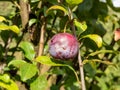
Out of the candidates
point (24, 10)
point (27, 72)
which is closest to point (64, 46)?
point (27, 72)

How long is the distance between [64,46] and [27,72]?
153 millimetres

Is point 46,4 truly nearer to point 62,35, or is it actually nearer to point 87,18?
point 87,18

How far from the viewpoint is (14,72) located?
123cm

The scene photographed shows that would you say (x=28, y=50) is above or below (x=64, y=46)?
below

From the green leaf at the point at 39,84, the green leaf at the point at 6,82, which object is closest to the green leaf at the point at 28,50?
the green leaf at the point at 39,84

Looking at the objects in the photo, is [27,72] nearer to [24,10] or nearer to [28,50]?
[28,50]

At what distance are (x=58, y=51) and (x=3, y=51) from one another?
1.55 feet

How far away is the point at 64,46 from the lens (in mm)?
808

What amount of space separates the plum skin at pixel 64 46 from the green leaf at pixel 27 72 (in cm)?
12

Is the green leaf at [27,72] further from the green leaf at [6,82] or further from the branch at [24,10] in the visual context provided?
the branch at [24,10]

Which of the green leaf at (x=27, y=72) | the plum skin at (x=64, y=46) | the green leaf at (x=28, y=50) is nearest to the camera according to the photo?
the plum skin at (x=64, y=46)

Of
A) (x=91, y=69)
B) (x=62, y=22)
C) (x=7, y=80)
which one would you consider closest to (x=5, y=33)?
(x=62, y=22)

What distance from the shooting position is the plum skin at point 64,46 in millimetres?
794

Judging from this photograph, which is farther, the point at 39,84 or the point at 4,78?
the point at 39,84
